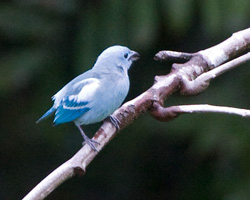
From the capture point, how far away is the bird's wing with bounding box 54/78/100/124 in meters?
2.51

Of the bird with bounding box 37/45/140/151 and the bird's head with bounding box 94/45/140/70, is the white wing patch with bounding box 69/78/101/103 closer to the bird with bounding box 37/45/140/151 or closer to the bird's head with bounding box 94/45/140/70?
the bird with bounding box 37/45/140/151

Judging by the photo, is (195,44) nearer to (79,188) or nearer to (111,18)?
(111,18)

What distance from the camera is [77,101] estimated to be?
2.52 metres

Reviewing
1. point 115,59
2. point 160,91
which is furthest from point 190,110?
point 115,59

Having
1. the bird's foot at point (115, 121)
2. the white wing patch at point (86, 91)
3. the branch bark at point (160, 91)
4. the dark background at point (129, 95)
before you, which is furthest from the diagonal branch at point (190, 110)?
the dark background at point (129, 95)

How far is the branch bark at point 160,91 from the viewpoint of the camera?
2061 mm

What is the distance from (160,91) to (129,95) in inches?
60.8

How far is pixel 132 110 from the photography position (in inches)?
94.7

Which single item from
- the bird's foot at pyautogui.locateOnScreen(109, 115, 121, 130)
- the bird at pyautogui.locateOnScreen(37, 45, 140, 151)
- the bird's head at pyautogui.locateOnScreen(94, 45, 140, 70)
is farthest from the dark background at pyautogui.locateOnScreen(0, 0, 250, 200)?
the bird's foot at pyautogui.locateOnScreen(109, 115, 121, 130)

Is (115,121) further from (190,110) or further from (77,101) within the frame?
(190,110)

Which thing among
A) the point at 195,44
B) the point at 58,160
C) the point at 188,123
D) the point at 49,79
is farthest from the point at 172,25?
the point at 58,160

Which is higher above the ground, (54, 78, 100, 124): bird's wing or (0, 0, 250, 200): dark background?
(54, 78, 100, 124): bird's wing

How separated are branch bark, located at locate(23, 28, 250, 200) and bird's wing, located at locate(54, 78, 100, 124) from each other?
148 millimetres

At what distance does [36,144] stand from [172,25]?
1245 mm
